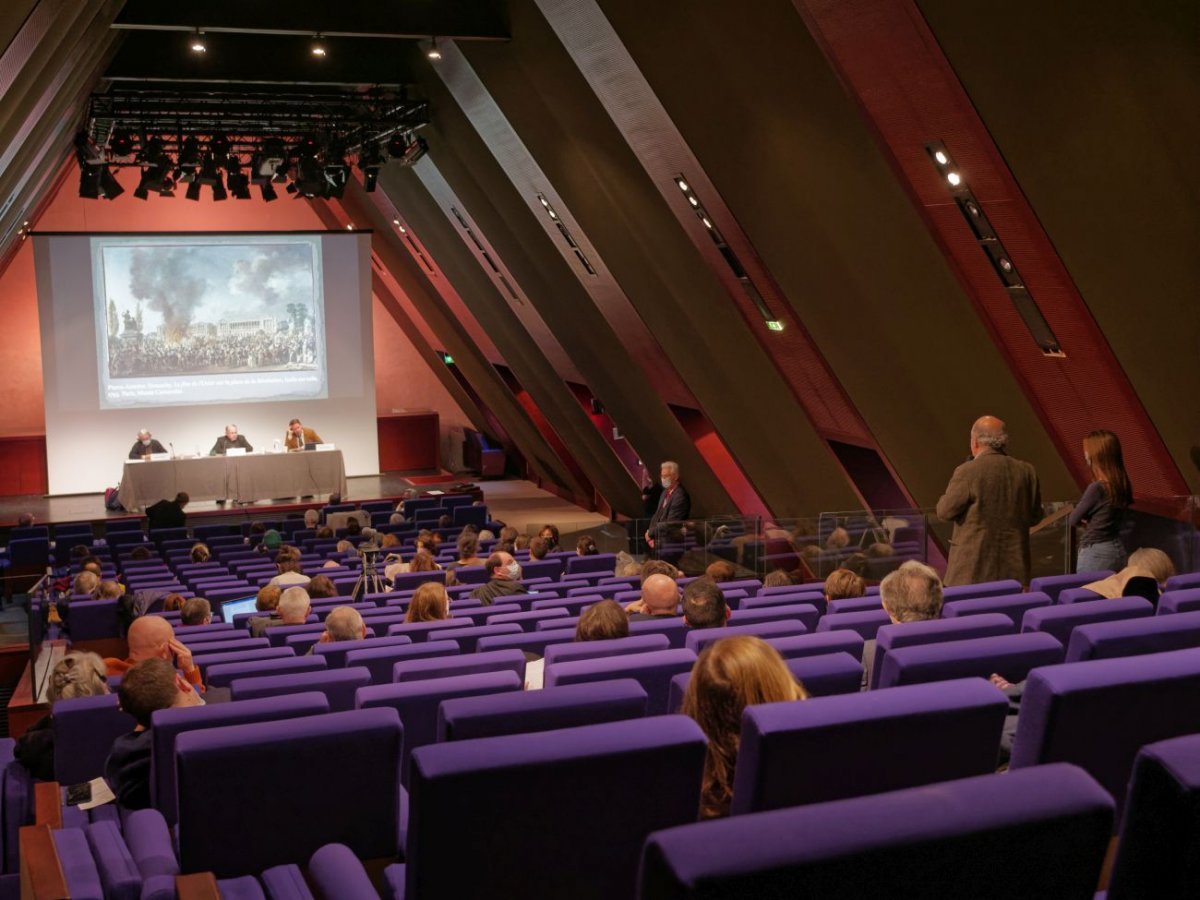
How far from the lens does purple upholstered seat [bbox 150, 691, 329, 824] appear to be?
3.46m

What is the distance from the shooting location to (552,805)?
2.02m

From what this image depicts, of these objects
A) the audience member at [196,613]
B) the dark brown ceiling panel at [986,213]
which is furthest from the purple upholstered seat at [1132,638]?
the audience member at [196,613]

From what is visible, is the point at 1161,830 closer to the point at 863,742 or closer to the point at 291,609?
the point at 863,742

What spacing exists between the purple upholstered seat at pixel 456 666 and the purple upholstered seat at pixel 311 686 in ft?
0.49

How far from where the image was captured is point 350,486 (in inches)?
982

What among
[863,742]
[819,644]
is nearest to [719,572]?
[819,644]

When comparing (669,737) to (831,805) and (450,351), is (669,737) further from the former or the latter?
(450,351)

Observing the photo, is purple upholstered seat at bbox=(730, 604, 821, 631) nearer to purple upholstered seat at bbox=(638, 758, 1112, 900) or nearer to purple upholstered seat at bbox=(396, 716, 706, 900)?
purple upholstered seat at bbox=(396, 716, 706, 900)

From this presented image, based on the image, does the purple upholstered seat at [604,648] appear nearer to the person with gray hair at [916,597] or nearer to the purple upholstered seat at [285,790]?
the person with gray hair at [916,597]

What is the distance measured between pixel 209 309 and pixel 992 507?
19827 millimetres

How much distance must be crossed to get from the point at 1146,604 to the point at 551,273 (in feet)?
37.3

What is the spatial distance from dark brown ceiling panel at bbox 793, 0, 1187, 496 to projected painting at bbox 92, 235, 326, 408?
18.4 m

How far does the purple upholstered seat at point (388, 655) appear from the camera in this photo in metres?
5.30

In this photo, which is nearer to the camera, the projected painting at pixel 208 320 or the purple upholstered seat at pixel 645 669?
the purple upholstered seat at pixel 645 669
